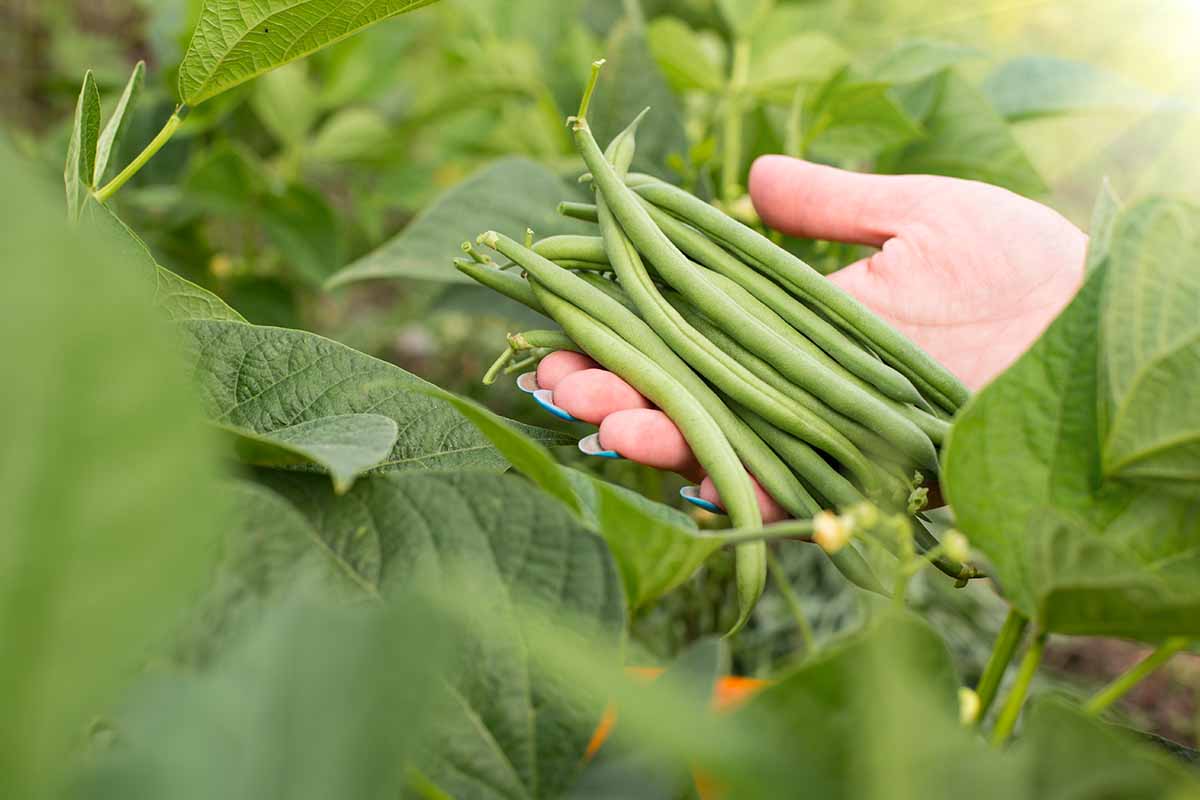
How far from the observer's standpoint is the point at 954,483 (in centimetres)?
28

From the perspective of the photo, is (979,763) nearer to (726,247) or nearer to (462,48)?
(726,247)

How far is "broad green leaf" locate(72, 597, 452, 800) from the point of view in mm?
172

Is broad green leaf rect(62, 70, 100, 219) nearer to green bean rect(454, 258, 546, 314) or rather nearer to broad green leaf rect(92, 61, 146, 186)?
broad green leaf rect(92, 61, 146, 186)

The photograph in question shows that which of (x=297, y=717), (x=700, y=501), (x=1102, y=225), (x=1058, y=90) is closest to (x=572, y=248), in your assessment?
(x=700, y=501)

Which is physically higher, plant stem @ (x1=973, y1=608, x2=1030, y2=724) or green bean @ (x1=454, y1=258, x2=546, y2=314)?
green bean @ (x1=454, y1=258, x2=546, y2=314)

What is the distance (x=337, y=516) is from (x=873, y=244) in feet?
1.58

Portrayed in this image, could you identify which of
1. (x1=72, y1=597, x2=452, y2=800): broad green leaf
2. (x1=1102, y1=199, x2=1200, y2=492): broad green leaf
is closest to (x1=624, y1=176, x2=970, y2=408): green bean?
(x1=1102, y1=199, x2=1200, y2=492): broad green leaf

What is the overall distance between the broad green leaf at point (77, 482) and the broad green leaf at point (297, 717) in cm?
1

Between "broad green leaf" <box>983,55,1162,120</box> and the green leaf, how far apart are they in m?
0.58

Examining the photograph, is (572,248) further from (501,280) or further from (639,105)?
(639,105)

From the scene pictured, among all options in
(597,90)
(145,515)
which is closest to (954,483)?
(145,515)

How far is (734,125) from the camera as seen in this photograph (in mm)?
828

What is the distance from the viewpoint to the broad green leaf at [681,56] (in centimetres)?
79

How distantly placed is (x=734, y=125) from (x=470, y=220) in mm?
265
